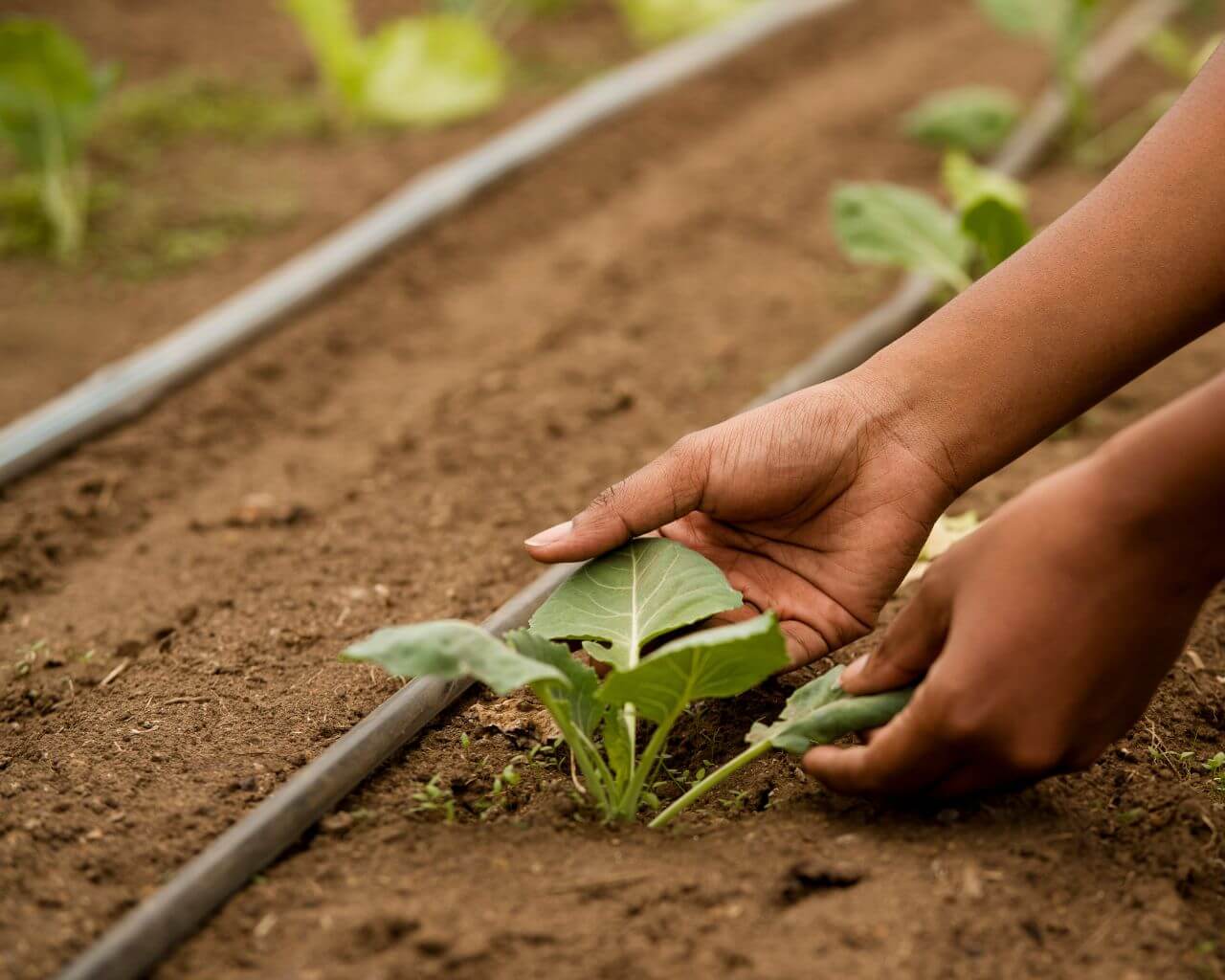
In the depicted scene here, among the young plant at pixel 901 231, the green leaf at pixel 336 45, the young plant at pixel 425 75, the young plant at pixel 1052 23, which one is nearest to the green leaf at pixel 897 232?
the young plant at pixel 901 231

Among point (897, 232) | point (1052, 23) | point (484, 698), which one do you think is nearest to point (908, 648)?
point (484, 698)

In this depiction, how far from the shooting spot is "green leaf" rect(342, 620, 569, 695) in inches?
51.1

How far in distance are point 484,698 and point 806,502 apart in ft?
1.79

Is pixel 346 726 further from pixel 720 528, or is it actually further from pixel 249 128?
pixel 249 128

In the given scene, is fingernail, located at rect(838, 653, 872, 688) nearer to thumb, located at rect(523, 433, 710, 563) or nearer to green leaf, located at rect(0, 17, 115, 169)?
thumb, located at rect(523, 433, 710, 563)

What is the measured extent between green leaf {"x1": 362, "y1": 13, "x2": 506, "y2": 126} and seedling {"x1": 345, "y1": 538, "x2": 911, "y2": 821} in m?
2.89

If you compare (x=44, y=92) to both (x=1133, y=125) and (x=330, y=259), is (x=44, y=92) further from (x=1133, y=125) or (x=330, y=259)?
(x=1133, y=125)

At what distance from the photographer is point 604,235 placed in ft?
11.6

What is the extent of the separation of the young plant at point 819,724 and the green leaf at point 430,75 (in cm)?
315

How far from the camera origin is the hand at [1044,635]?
1.24 m

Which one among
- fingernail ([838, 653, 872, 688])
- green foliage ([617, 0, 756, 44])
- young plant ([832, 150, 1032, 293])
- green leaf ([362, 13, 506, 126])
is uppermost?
green leaf ([362, 13, 506, 126])

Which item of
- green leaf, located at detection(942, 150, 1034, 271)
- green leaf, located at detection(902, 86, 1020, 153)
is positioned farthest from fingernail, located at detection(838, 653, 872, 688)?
green leaf, located at detection(902, 86, 1020, 153)

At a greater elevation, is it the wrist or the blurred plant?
the wrist

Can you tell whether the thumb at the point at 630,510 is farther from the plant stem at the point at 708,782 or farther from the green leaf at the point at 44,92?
the green leaf at the point at 44,92
